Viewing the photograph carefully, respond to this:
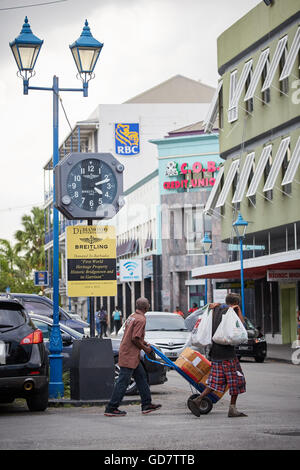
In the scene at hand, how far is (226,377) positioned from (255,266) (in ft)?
80.7

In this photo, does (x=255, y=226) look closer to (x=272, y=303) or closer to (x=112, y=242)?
(x=272, y=303)

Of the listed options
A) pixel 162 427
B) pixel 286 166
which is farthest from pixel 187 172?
pixel 162 427

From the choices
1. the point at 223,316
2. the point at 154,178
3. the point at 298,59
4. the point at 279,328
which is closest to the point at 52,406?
the point at 223,316

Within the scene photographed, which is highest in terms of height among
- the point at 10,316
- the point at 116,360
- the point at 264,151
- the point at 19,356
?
the point at 264,151

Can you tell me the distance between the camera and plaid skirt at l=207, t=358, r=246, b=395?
1298cm

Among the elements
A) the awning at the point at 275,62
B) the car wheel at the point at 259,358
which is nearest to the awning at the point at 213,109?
the awning at the point at 275,62

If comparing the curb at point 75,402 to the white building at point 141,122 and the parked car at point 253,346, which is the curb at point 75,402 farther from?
the white building at point 141,122

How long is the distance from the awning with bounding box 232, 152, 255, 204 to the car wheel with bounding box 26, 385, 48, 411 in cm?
2638

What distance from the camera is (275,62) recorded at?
1423 inches

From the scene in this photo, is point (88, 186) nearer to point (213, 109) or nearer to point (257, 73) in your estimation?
point (257, 73)

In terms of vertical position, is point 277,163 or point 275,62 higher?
point 275,62

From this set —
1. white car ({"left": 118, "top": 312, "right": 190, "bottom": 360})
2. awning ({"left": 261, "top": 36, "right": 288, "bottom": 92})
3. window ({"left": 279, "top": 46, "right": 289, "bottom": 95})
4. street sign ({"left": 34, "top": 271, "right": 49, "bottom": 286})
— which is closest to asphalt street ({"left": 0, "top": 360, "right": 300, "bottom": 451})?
white car ({"left": 118, "top": 312, "right": 190, "bottom": 360})

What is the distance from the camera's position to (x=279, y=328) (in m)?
43.8
